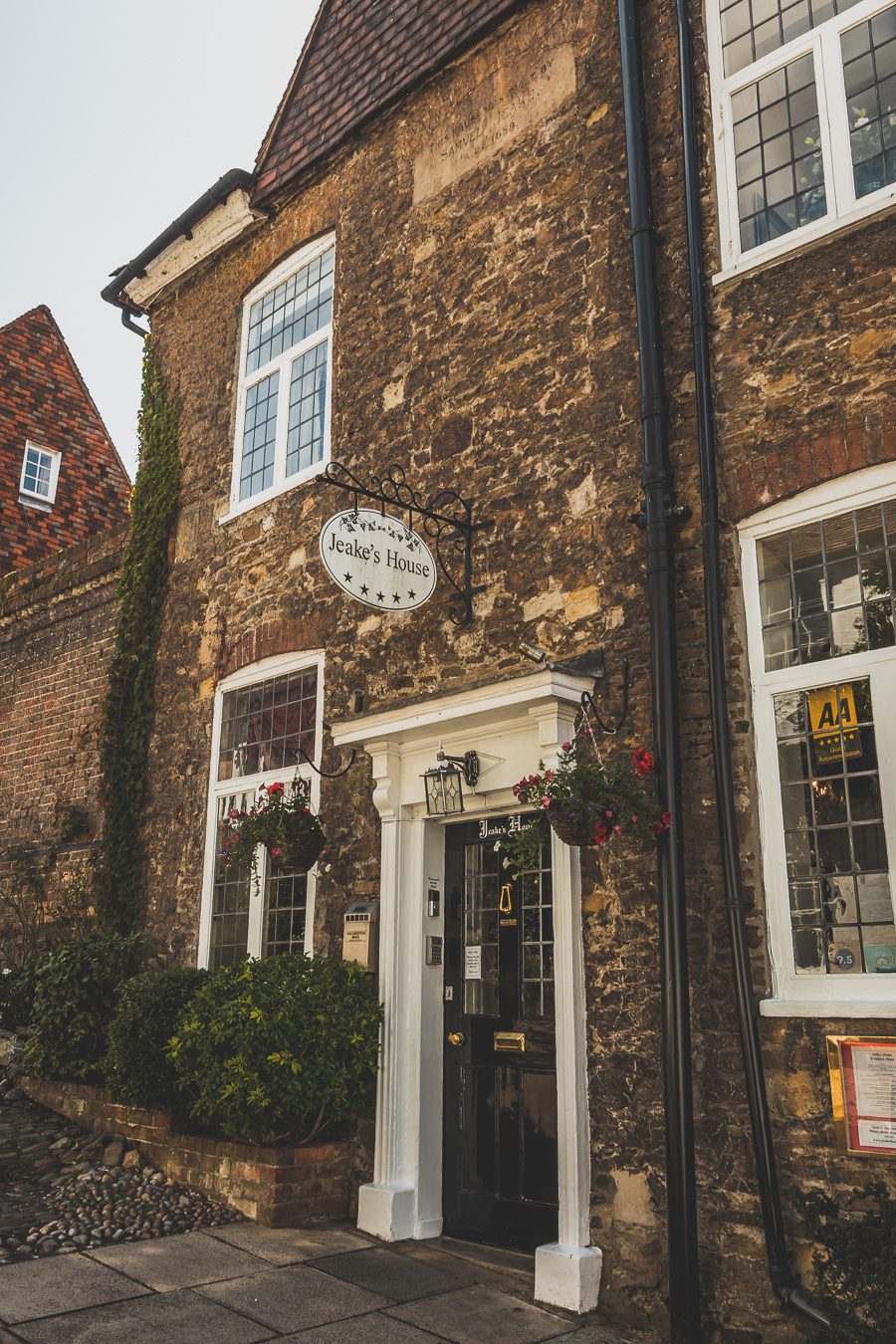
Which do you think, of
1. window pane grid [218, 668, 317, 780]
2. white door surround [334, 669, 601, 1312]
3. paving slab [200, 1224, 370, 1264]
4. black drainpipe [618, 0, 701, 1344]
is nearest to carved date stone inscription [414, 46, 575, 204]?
black drainpipe [618, 0, 701, 1344]

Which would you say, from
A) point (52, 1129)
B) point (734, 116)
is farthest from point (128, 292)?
point (52, 1129)

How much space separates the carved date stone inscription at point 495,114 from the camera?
748cm

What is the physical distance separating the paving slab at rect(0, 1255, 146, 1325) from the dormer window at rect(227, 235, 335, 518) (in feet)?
18.9

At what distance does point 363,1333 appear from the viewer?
478 cm

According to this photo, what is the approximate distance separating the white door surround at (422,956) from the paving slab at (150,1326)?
61.6 inches

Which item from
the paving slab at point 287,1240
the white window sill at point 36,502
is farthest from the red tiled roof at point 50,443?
the paving slab at point 287,1240

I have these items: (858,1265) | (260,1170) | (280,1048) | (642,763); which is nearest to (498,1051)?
(280,1048)

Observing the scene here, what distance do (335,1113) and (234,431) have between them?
19.9 ft

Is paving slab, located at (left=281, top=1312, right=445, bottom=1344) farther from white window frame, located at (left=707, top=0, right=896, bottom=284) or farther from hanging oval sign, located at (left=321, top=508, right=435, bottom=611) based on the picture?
white window frame, located at (left=707, top=0, right=896, bottom=284)

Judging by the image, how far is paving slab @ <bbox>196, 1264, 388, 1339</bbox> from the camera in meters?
4.90

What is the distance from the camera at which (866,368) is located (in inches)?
213

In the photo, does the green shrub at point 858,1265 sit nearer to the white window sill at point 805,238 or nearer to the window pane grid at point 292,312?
the white window sill at point 805,238

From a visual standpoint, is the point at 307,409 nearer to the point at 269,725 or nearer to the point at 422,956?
the point at 269,725

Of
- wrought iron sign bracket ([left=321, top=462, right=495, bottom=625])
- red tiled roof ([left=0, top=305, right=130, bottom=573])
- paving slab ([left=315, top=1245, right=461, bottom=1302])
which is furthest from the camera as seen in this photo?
red tiled roof ([left=0, top=305, right=130, bottom=573])
